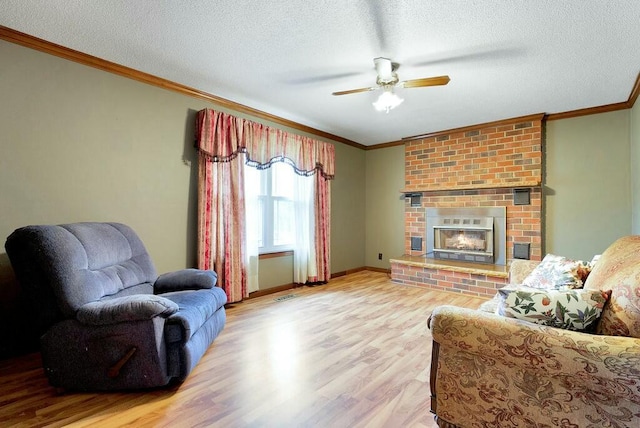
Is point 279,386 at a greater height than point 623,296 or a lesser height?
lesser

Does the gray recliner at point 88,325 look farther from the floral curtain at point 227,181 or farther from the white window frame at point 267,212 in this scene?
the white window frame at point 267,212

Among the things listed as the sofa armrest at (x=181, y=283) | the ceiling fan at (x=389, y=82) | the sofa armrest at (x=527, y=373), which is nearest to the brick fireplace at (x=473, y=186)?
the ceiling fan at (x=389, y=82)

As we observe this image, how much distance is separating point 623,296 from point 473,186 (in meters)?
3.49

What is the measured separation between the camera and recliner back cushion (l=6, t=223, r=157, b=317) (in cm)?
176

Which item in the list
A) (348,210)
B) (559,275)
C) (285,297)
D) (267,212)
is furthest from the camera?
(348,210)

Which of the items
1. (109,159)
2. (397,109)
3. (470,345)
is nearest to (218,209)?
(109,159)

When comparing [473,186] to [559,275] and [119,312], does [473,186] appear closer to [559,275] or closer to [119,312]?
[559,275]

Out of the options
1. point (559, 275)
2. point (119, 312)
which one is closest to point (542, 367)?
point (559, 275)

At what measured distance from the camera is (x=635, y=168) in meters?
3.45

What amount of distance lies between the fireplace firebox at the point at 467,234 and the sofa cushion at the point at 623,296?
298 cm

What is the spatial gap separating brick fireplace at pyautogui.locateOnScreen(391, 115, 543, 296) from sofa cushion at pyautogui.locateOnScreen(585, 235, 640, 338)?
2.49 m

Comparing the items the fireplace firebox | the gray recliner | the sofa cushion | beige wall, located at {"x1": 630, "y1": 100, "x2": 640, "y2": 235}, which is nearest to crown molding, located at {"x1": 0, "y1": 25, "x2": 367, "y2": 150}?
the gray recliner

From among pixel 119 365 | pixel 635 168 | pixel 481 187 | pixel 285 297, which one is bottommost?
pixel 285 297

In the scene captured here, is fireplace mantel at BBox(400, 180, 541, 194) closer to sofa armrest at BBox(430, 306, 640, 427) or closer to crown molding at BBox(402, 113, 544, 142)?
crown molding at BBox(402, 113, 544, 142)
